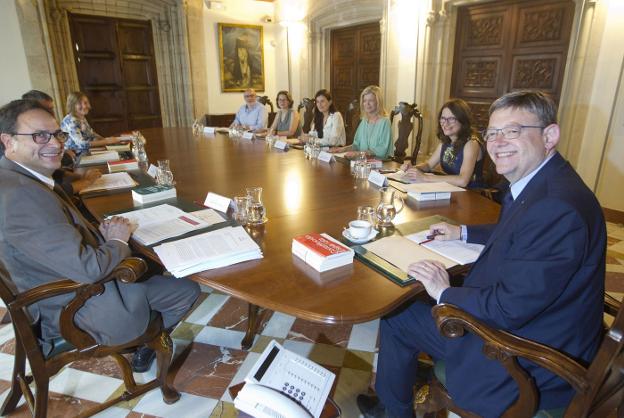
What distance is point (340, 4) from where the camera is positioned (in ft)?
19.5

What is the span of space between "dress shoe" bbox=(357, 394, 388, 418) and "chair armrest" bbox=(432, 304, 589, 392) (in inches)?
28.4

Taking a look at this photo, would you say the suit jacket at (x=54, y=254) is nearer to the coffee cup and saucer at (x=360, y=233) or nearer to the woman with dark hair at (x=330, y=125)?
the coffee cup and saucer at (x=360, y=233)

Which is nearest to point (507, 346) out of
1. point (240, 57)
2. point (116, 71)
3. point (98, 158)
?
point (98, 158)

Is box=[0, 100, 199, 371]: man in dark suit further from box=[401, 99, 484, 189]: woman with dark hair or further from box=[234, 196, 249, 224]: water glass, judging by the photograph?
box=[401, 99, 484, 189]: woman with dark hair

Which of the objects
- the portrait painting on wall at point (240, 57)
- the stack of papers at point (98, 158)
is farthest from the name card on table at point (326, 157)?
the portrait painting on wall at point (240, 57)

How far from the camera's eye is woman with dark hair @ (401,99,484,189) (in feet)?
7.85

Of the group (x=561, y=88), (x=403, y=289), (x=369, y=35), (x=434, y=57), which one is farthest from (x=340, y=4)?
(x=403, y=289)

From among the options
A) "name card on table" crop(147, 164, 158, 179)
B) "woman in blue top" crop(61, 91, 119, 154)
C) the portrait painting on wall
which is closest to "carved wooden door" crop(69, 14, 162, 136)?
the portrait painting on wall

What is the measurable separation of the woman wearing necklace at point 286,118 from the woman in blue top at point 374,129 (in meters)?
1.42

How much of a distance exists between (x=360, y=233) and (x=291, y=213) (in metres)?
0.45

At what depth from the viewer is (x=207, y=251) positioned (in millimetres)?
1277

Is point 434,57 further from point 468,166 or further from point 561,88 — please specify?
point 468,166

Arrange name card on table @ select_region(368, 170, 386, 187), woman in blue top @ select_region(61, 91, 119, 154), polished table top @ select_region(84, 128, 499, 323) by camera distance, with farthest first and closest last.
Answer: woman in blue top @ select_region(61, 91, 119, 154) → name card on table @ select_region(368, 170, 386, 187) → polished table top @ select_region(84, 128, 499, 323)

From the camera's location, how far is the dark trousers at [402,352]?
1.30 meters
